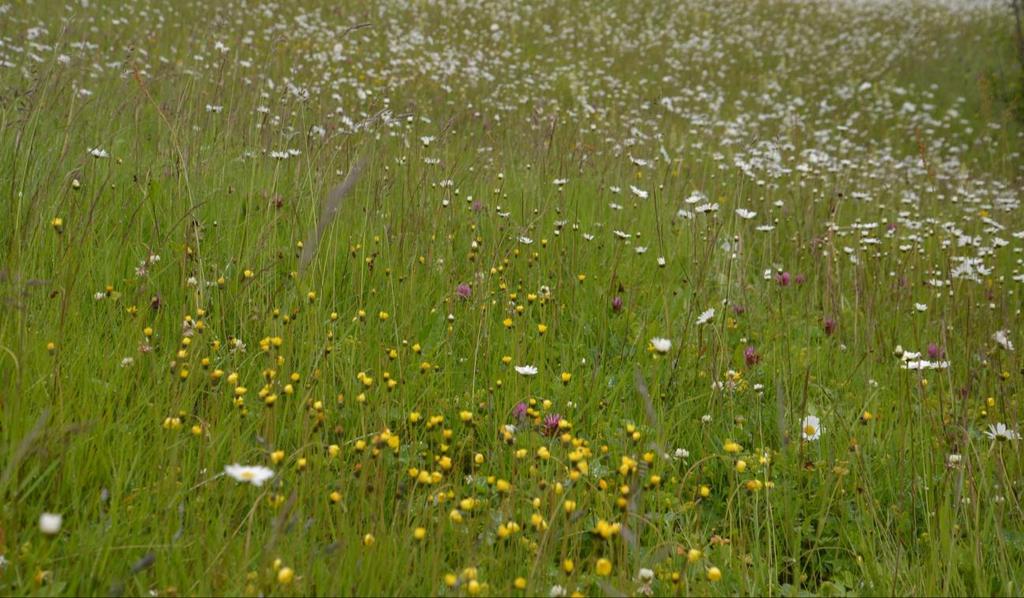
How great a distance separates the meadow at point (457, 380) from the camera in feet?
5.61

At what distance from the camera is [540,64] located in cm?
1012

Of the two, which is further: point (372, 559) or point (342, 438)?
point (342, 438)

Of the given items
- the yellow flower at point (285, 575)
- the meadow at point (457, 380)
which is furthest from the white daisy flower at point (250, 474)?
the yellow flower at point (285, 575)

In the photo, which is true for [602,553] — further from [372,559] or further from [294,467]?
[294,467]

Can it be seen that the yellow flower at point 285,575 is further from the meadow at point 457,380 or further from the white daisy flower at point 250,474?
the white daisy flower at point 250,474

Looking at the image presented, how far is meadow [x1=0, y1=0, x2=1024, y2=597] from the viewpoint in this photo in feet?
5.61

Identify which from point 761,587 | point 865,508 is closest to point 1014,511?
Result: point 865,508

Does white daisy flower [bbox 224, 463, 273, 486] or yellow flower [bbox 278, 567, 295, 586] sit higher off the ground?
white daisy flower [bbox 224, 463, 273, 486]

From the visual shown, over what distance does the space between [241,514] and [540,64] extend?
9.07 metres

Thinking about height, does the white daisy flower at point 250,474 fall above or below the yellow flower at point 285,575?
above

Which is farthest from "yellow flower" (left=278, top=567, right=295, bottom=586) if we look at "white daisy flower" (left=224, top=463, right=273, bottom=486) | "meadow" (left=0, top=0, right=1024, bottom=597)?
"white daisy flower" (left=224, top=463, right=273, bottom=486)

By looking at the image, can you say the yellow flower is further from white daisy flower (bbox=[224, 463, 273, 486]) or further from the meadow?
white daisy flower (bbox=[224, 463, 273, 486])

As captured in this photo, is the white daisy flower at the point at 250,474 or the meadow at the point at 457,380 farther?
the meadow at the point at 457,380

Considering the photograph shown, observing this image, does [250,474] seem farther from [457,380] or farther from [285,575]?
[457,380]
